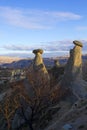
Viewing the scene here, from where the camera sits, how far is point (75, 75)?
40344 mm

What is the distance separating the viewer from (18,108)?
3834 cm

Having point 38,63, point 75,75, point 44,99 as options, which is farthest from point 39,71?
point 44,99

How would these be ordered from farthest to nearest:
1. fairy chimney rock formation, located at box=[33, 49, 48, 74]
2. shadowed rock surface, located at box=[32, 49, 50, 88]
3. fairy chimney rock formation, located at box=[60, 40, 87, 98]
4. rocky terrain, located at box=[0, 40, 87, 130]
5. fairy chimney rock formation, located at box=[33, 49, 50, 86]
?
fairy chimney rock formation, located at box=[33, 49, 48, 74] → shadowed rock surface, located at box=[32, 49, 50, 88] → fairy chimney rock formation, located at box=[33, 49, 50, 86] → fairy chimney rock formation, located at box=[60, 40, 87, 98] → rocky terrain, located at box=[0, 40, 87, 130]

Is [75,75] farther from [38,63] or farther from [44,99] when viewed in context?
[38,63]

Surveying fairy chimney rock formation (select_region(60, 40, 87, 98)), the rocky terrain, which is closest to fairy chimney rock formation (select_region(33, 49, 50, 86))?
the rocky terrain

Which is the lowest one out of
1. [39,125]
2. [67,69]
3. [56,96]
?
[39,125]

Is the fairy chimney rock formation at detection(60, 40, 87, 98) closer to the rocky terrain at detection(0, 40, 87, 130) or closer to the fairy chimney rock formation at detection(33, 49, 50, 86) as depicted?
the rocky terrain at detection(0, 40, 87, 130)

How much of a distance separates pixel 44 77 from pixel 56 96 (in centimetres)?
446

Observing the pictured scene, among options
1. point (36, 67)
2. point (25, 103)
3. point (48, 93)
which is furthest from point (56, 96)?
point (36, 67)

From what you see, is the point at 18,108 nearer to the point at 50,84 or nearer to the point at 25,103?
the point at 25,103

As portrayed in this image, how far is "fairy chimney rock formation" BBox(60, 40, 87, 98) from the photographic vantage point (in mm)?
39188

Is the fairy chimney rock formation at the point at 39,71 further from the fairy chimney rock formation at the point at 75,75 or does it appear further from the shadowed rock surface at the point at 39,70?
the fairy chimney rock formation at the point at 75,75

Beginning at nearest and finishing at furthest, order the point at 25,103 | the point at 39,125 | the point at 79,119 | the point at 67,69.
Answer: the point at 79,119 < the point at 39,125 < the point at 25,103 < the point at 67,69

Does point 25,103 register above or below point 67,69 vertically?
below
